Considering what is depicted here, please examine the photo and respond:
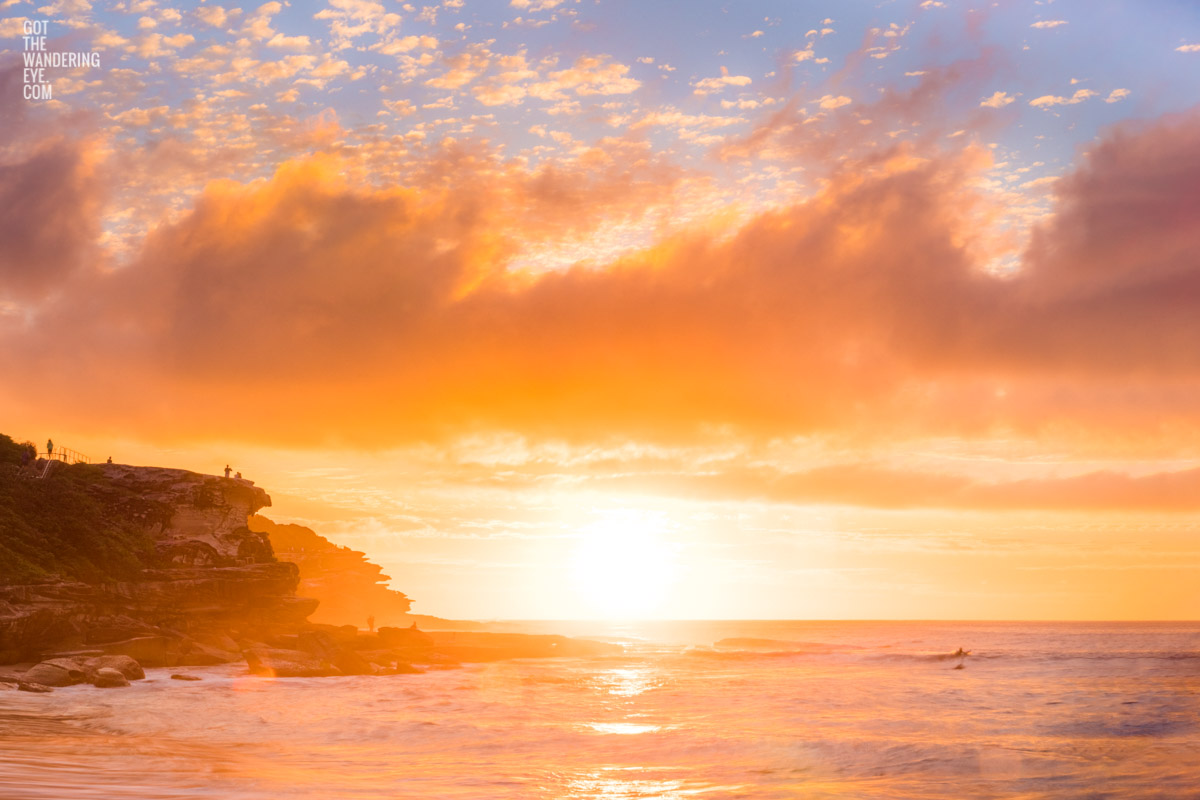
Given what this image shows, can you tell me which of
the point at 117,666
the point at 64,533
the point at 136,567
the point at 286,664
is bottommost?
→ the point at 286,664

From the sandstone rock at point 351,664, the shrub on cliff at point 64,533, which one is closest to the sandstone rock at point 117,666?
the shrub on cliff at point 64,533

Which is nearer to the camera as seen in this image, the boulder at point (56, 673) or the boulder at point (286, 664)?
the boulder at point (56, 673)

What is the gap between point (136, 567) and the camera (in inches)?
1885

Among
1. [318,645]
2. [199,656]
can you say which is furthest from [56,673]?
[318,645]

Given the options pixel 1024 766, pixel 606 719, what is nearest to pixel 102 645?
pixel 606 719

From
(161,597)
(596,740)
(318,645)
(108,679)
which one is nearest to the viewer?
(596,740)

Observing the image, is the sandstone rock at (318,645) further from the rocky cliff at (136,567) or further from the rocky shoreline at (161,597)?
the rocky cliff at (136,567)

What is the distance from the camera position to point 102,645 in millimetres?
43312

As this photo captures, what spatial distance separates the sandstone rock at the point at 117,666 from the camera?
37.1m

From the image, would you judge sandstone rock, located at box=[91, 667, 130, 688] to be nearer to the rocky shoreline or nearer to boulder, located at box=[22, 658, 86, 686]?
the rocky shoreline

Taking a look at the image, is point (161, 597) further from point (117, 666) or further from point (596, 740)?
point (596, 740)

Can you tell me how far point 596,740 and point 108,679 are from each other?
2249 centimetres

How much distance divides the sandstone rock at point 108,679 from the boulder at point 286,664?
8.48 metres

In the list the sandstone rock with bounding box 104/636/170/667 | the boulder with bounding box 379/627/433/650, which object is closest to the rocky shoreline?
the sandstone rock with bounding box 104/636/170/667
